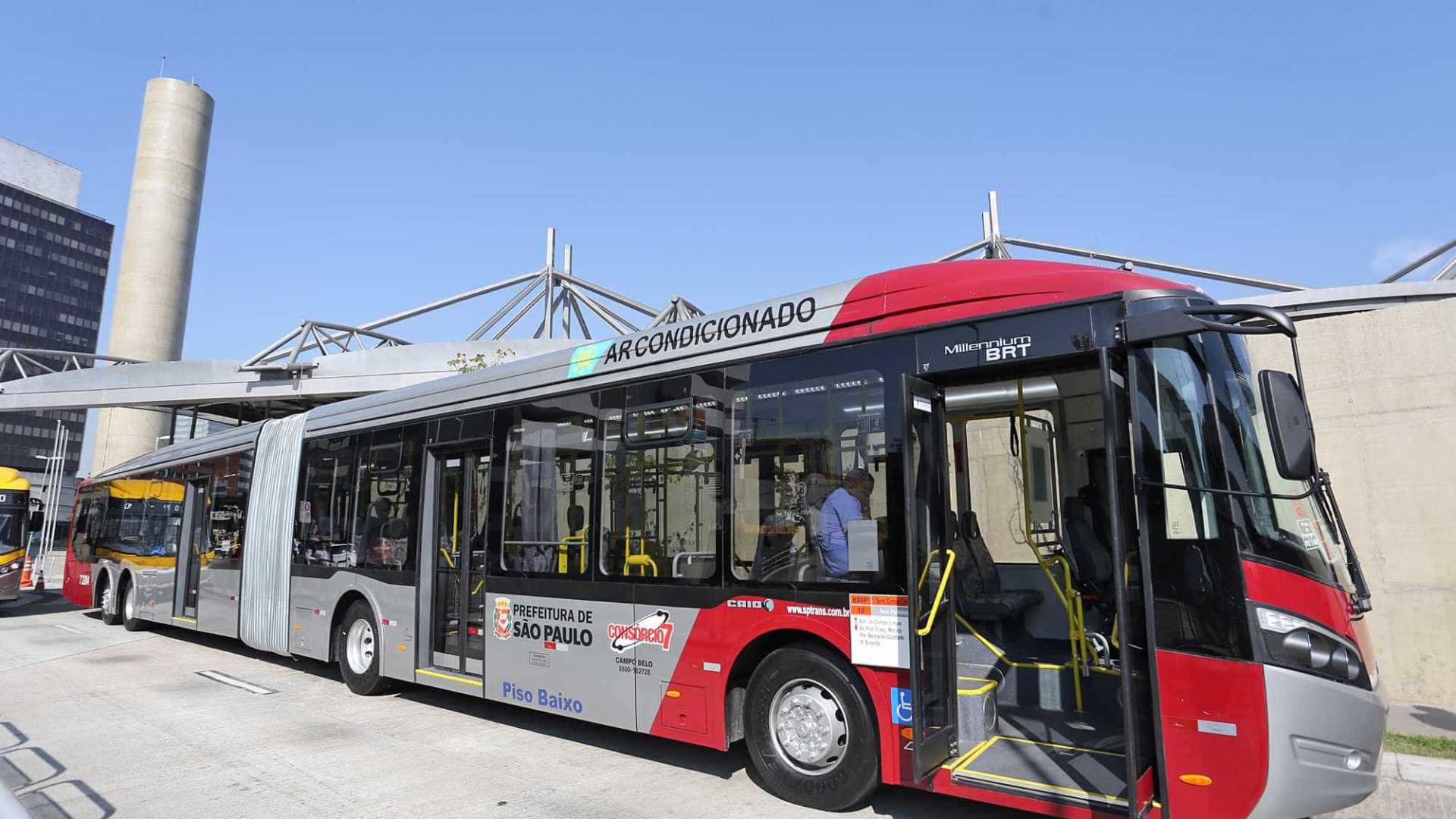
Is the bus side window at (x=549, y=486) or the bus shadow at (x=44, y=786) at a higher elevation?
the bus side window at (x=549, y=486)

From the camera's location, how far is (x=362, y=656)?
9.29 metres

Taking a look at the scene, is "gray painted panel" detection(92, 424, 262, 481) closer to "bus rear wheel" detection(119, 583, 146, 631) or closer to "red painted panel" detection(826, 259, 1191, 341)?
"bus rear wheel" detection(119, 583, 146, 631)

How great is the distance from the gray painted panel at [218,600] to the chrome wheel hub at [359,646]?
3.01 metres

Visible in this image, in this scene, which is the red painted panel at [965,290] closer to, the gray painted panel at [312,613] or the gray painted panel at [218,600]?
the gray painted panel at [312,613]

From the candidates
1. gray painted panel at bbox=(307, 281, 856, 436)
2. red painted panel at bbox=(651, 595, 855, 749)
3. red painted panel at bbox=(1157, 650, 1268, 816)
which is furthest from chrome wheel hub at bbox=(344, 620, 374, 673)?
red painted panel at bbox=(1157, 650, 1268, 816)

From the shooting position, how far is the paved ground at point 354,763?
5.42 meters

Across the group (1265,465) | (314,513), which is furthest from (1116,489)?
(314,513)

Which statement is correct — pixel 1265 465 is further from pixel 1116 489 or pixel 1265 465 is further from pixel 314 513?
pixel 314 513

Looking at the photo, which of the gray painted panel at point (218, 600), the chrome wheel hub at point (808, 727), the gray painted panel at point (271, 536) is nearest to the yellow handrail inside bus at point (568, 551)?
the chrome wheel hub at point (808, 727)

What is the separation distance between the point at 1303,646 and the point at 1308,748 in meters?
0.44

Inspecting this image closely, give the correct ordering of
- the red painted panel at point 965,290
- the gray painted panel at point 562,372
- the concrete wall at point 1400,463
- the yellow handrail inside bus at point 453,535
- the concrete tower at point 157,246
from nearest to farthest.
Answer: the red painted panel at point 965,290, the gray painted panel at point 562,372, the yellow handrail inside bus at point 453,535, the concrete wall at point 1400,463, the concrete tower at point 157,246

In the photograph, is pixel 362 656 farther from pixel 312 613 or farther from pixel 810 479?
pixel 810 479

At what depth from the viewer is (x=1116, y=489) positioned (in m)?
4.28

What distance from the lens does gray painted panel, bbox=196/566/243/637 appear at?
11.6 meters
